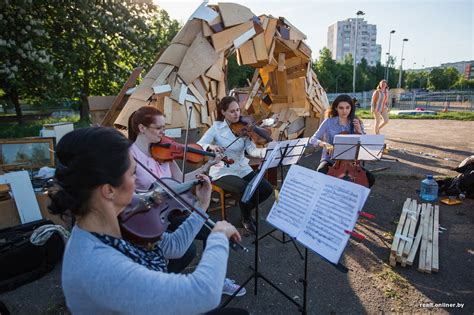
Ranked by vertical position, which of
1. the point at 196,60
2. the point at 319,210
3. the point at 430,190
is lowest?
the point at 430,190

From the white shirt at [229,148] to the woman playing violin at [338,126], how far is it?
1.06 m

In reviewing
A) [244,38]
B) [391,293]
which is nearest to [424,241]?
[391,293]

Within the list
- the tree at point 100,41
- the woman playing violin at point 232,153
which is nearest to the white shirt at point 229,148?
the woman playing violin at point 232,153

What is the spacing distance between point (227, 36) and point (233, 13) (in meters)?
0.45

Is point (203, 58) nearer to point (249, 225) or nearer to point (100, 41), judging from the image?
point (249, 225)

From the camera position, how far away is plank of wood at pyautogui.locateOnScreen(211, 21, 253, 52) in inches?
203

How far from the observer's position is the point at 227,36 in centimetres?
530

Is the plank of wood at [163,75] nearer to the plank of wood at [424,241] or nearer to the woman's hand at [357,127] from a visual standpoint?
the woman's hand at [357,127]

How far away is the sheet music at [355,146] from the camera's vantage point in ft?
12.0

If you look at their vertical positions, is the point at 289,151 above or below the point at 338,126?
below

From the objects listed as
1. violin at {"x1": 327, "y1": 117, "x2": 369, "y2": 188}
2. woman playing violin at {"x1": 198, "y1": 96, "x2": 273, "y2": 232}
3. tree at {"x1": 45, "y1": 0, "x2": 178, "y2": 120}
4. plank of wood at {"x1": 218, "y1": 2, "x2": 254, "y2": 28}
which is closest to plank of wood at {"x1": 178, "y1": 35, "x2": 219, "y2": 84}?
plank of wood at {"x1": 218, "y1": 2, "x2": 254, "y2": 28}

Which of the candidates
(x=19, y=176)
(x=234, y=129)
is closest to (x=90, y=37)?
(x=19, y=176)

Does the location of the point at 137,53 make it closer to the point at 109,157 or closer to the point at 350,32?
the point at 109,157

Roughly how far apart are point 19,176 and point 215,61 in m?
3.34
